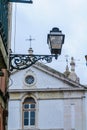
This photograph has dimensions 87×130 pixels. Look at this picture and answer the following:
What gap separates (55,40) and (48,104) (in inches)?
1027

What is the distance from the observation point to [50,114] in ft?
119

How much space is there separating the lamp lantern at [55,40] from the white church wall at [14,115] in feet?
84.1

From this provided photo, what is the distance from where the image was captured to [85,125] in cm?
3578

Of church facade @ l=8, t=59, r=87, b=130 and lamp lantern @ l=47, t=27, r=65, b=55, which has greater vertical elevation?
lamp lantern @ l=47, t=27, r=65, b=55

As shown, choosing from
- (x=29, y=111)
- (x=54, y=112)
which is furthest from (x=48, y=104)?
(x=29, y=111)

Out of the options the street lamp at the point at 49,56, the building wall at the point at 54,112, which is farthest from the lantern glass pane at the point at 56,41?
the building wall at the point at 54,112

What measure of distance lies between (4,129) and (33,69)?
24.1 metres

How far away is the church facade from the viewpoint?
118 ft

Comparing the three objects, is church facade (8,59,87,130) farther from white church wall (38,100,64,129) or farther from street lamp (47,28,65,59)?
street lamp (47,28,65,59)

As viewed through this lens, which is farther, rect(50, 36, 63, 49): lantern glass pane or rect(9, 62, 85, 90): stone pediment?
rect(9, 62, 85, 90): stone pediment

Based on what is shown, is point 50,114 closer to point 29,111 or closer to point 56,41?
point 29,111

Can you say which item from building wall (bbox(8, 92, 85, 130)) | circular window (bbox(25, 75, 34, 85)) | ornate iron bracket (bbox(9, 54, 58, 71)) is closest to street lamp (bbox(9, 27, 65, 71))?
ornate iron bracket (bbox(9, 54, 58, 71))

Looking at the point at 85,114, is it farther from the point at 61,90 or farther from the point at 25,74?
the point at 25,74

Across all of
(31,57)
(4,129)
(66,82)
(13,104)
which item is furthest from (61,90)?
(31,57)
